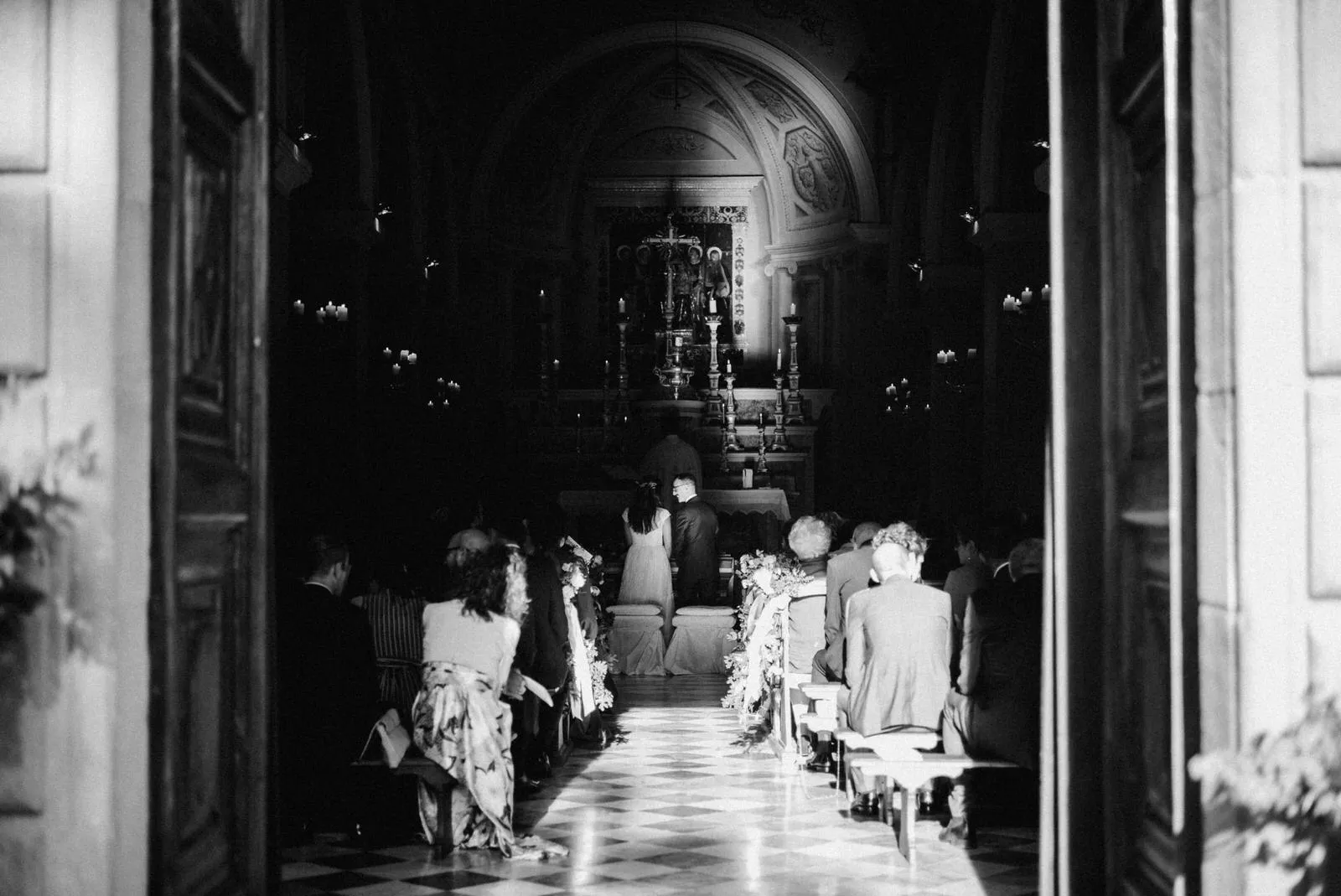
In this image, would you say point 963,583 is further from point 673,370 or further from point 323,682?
point 673,370

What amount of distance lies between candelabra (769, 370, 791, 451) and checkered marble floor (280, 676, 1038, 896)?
8.77 meters

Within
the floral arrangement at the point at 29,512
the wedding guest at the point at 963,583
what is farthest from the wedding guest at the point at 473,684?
the floral arrangement at the point at 29,512

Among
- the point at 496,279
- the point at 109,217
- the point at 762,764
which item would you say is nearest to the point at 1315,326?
the point at 109,217

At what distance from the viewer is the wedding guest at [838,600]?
28.5ft

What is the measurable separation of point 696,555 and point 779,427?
4.01 metres

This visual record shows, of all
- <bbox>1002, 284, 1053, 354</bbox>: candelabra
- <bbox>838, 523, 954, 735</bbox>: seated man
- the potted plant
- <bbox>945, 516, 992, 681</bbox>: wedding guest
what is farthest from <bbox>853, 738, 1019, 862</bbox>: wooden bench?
<bbox>1002, 284, 1053, 354</bbox>: candelabra

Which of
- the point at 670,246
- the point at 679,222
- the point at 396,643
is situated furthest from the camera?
the point at 679,222

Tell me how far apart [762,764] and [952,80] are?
10488 millimetres

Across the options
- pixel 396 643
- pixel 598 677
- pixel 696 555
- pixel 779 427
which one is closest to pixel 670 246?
pixel 779 427

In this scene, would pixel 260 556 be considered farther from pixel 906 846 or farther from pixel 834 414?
pixel 834 414

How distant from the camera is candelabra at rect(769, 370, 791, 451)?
18.1 meters

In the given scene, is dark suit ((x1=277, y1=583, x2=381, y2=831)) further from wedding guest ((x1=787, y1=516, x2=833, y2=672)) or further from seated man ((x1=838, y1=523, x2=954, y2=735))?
wedding guest ((x1=787, y1=516, x2=833, y2=672))

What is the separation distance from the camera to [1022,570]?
7621 millimetres

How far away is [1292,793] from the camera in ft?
9.38
